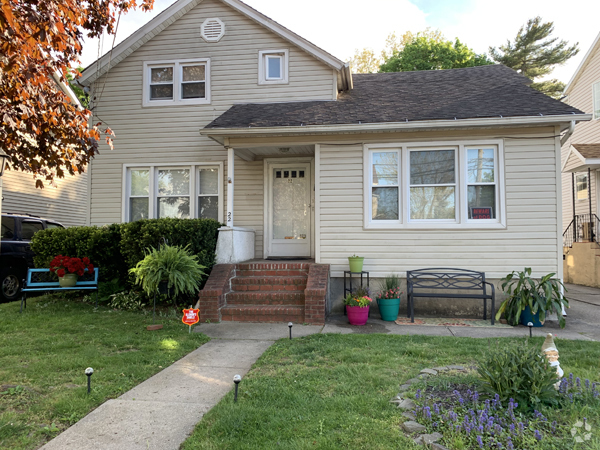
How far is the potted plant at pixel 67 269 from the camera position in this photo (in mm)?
7332

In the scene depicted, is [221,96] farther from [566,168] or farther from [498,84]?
[566,168]

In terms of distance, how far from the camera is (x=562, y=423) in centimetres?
268

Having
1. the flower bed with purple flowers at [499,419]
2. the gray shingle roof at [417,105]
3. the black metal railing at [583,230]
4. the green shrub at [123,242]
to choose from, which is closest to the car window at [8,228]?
the green shrub at [123,242]

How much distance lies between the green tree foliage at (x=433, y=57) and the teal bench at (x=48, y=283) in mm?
22431

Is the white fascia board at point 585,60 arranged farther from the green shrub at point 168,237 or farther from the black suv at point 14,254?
the black suv at point 14,254

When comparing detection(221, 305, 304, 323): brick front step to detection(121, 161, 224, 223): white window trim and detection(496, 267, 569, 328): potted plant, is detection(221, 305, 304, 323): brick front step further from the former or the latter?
detection(496, 267, 569, 328): potted plant

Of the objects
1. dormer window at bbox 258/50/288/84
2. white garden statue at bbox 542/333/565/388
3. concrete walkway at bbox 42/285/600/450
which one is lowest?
concrete walkway at bbox 42/285/600/450

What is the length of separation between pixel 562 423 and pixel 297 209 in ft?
22.6

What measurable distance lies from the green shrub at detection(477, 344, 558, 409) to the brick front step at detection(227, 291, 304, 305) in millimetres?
4225

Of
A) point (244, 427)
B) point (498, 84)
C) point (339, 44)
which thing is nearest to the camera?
point (244, 427)

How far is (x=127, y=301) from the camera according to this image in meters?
7.65

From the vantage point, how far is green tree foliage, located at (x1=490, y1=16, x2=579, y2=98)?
86.1 ft

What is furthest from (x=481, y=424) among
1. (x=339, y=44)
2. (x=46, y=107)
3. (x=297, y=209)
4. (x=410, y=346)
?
(x=339, y=44)

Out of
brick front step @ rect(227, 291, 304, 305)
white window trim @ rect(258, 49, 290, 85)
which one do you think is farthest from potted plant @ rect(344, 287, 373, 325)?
white window trim @ rect(258, 49, 290, 85)
